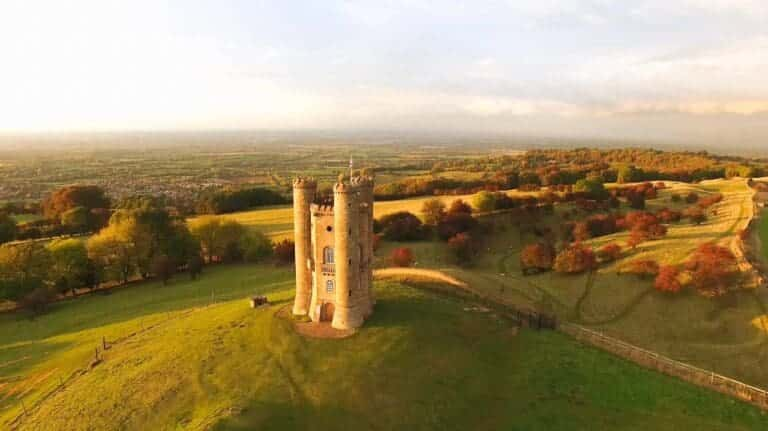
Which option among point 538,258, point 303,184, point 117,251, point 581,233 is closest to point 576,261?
point 538,258

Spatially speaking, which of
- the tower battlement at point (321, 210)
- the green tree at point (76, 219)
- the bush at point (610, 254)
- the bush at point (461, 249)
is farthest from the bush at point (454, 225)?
the green tree at point (76, 219)

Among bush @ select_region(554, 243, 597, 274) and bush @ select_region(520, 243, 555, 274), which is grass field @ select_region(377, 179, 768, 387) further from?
bush @ select_region(520, 243, 555, 274)

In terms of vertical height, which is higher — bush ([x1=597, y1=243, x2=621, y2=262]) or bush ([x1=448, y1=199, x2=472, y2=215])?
bush ([x1=448, y1=199, x2=472, y2=215])

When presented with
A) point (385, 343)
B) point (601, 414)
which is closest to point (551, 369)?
point (601, 414)

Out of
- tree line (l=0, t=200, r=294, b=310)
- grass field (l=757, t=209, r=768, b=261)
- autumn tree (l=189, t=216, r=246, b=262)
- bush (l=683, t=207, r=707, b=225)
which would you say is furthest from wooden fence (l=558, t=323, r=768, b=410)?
autumn tree (l=189, t=216, r=246, b=262)

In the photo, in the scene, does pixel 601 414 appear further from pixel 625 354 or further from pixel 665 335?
pixel 665 335

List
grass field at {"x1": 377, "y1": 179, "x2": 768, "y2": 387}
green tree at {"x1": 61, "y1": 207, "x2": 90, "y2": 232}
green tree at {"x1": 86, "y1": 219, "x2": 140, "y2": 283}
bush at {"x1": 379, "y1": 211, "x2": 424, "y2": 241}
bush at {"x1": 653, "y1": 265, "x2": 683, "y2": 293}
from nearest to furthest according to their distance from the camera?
1. grass field at {"x1": 377, "y1": 179, "x2": 768, "y2": 387}
2. bush at {"x1": 653, "y1": 265, "x2": 683, "y2": 293}
3. green tree at {"x1": 86, "y1": 219, "x2": 140, "y2": 283}
4. bush at {"x1": 379, "y1": 211, "x2": 424, "y2": 241}
5. green tree at {"x1": 61, "y1": 207, "x2": 90, "y2": 232}
